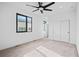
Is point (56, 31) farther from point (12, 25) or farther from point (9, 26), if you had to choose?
point (9, 26)

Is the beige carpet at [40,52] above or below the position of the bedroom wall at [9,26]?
below

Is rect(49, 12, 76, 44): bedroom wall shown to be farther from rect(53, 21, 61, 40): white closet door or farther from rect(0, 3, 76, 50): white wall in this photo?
rect(53, 21, 61, 40): white closet door

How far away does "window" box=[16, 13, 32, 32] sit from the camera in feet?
17.4

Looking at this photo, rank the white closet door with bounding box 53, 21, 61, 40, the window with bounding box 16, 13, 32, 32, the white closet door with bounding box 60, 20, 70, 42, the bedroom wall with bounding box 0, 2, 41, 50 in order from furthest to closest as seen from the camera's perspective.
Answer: the white closet door with bounding box 53, 21, 61, 40 < the white closet door with bounding box 60, 20, 70, 42 < the window with bounding box 16, 13, 32, 32 < the bedroom wall with bounding box 0, 2, 41, 50

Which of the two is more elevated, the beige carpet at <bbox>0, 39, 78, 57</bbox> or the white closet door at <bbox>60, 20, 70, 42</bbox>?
the white closet door at <bbox>60, 20, 70, 42</bbox>

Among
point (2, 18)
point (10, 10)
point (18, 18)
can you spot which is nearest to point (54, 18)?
point (18, 18)

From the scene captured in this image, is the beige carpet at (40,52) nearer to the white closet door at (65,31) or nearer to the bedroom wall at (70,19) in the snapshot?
the bedroom wall at (70,19)

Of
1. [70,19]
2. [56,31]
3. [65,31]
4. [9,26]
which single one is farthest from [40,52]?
[56,31]

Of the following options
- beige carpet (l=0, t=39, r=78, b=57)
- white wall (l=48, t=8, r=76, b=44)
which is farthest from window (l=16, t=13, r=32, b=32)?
white wall (l=48, t=8, r=76, b=44)

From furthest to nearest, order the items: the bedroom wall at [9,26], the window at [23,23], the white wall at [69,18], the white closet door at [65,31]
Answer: the white closet door at [65,31], the white wall at [69,18], the window at [23,23], the bedroom wall at [9,26]

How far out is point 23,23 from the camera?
5.88 meters

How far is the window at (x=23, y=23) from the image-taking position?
17.4ft

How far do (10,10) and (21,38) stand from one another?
2130mm

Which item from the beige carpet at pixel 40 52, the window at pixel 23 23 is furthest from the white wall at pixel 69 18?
the window at pixel 23 23
